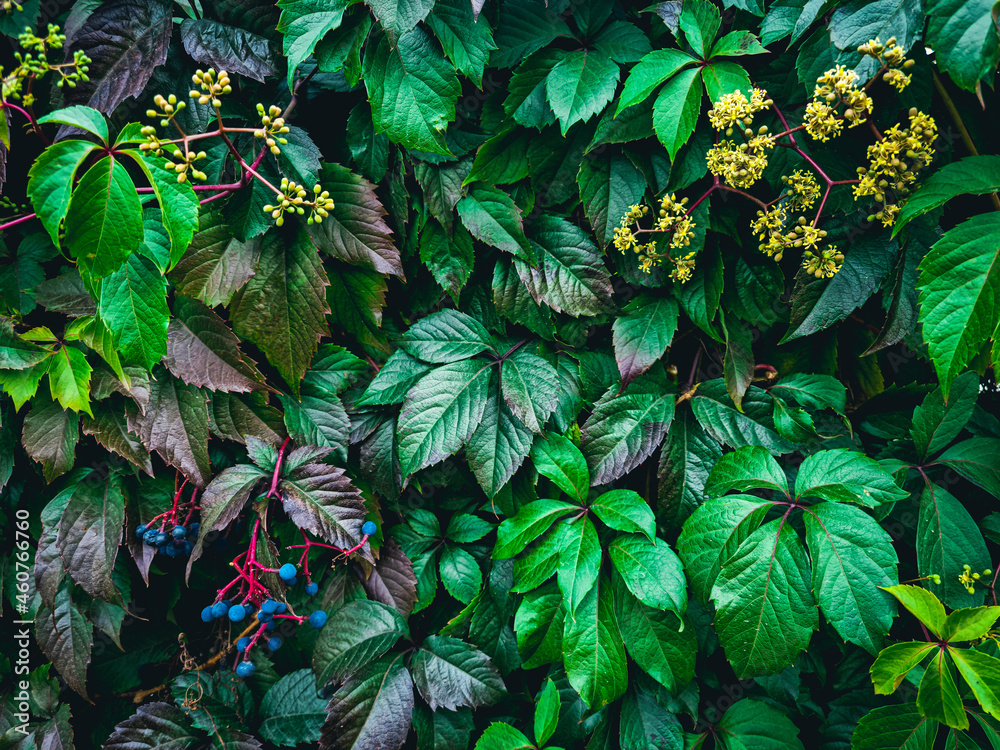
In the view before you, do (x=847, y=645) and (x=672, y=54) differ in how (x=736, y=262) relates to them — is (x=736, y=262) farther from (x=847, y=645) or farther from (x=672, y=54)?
(x=847, y=645)

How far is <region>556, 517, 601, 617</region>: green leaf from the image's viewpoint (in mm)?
1190

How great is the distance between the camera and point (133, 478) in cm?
145

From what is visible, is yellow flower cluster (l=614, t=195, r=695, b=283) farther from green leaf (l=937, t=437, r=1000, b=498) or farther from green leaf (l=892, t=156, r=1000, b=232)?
green leaf (l=937, t=437, r=1000, b=498)

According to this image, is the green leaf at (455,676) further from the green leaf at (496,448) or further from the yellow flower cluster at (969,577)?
the yellow flower cluster at (969,577)

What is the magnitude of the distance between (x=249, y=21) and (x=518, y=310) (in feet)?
3.10

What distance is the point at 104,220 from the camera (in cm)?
100

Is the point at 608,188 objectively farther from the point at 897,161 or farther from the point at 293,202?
the point at 293,202

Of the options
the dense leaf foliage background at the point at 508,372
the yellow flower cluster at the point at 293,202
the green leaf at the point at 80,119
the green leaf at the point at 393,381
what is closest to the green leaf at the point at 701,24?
the dense leaf foliage background at the point at 508,372

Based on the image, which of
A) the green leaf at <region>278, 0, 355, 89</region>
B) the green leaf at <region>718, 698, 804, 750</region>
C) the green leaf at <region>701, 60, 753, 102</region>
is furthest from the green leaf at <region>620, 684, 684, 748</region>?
the green leaf at <region>278, 0, 355, 89</region>

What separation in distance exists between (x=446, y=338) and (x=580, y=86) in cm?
67

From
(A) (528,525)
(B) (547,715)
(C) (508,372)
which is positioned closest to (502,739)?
(B) (547,715)

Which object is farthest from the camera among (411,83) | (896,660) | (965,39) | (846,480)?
(411,83)

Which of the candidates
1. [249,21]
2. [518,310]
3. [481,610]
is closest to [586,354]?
[518,310]

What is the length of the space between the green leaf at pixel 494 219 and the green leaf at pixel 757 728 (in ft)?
3.88
